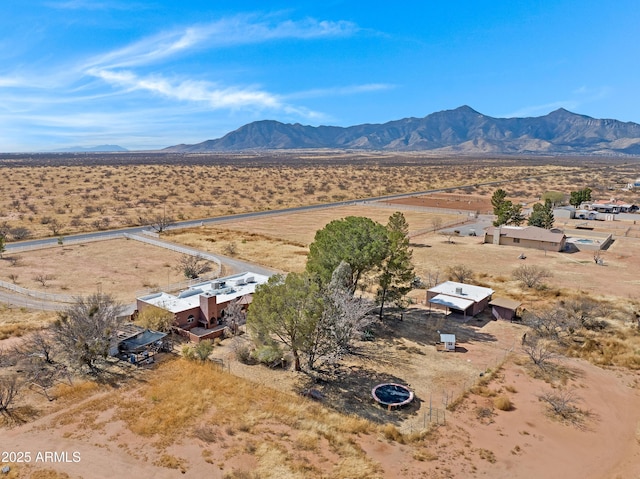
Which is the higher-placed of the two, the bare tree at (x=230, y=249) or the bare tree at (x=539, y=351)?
the bare tree at (x=230, y=249)

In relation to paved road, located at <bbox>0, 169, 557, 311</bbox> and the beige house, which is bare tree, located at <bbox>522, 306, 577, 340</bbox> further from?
the beige house

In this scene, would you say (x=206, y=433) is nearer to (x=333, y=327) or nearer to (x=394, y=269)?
(x=333, y=327)

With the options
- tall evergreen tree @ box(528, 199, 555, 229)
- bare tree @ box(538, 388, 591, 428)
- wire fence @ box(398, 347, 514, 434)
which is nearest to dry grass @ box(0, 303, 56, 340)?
wire fence @ box(398, 347, 514, 434)

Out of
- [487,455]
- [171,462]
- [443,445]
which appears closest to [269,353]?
[171,462]

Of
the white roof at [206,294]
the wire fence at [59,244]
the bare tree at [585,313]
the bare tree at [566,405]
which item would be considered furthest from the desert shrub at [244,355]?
the wire fence at [59,244]

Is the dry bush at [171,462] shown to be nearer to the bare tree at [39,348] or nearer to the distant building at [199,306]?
the distant building at [199,306]

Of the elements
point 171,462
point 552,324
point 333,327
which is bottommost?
point 552,324
